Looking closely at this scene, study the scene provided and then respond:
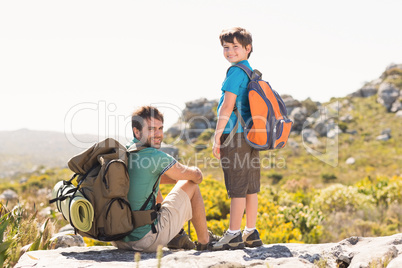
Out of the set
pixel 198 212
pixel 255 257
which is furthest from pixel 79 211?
pixel 255 257

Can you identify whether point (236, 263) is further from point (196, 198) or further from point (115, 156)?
point (115, 156)

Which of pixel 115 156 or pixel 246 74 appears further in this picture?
pixel 246 74

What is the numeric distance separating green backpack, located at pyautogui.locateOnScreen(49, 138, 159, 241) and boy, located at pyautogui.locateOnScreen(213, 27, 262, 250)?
0.78 metres

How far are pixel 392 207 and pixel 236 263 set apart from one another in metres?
7.14

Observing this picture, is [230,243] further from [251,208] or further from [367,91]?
[367,91]

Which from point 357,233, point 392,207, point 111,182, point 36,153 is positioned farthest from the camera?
point 36,153

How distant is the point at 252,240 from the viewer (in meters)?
3.45

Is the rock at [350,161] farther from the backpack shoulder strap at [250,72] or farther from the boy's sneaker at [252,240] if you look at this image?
the backpack shoulder strap at [250,72]

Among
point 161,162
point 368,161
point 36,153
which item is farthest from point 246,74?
point 36,153

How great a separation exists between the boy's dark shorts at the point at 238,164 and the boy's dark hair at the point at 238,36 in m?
0.83

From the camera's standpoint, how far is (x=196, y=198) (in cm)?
335

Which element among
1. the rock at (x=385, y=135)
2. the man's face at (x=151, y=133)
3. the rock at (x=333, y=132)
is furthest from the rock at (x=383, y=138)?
the man's face at (x=151, y=133)

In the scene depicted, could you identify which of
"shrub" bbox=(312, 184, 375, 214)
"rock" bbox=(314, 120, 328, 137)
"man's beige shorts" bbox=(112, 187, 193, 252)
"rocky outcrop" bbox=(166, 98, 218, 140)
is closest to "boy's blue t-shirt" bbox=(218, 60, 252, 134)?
"man's beige shorts" bbox=(112, 187, 193, 252)

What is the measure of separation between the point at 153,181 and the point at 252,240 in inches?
44.5
